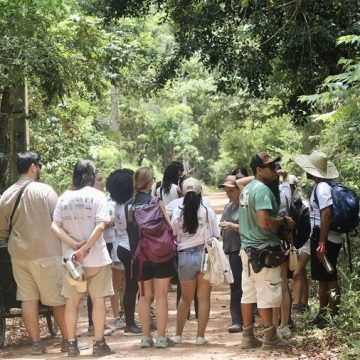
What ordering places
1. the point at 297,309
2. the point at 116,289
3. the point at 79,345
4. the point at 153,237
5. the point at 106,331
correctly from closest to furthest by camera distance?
the point at 153,237 < the point at 79,345 < the point at 106,331 < the point at 297,309 < the point at 116,289

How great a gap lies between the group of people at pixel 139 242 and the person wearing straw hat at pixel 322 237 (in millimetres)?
11

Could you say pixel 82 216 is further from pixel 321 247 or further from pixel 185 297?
pixel 321 247

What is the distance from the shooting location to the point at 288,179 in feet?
25.9

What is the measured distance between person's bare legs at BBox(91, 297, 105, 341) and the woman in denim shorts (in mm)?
882

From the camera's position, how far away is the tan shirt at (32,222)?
22.3ft

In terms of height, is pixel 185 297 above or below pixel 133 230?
below

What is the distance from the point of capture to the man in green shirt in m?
6.32

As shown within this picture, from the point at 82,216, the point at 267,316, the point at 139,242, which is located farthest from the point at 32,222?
the point at 267,316

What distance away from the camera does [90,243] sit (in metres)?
6.52

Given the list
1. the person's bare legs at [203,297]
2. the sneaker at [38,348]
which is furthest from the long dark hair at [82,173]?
the sneaker at [38,348]

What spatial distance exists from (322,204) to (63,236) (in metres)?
2.78

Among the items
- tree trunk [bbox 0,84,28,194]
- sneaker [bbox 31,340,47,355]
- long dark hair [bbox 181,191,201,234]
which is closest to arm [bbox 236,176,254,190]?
long dark hair [bbox 181,191,201,234]

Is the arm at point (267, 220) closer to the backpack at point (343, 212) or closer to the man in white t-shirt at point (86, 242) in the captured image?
the backpack at point (343, 212)

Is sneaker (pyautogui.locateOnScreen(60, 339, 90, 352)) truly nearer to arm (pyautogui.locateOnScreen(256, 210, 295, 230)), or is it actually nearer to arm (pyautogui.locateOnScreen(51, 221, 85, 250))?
arm (pyautogui.locateOnScreen(51, 221, 85, 250))
